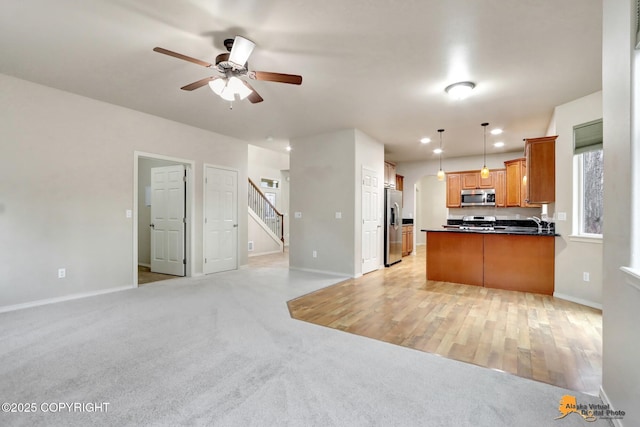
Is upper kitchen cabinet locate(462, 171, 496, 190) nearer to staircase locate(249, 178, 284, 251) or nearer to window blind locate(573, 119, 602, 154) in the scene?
window blind locate(573, 119, 602, 154)

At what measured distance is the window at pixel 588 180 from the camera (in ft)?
12.5

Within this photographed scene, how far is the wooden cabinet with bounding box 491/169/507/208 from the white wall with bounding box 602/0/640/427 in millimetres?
6413

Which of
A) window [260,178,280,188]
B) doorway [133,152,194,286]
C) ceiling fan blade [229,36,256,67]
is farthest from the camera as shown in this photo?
window [260,178,280,188]

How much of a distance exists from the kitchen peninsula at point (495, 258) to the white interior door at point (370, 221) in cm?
116

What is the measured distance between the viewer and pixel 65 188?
153 inches

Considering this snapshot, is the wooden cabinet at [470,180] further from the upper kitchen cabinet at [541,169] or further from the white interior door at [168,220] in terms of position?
the white interior door at [168,220]

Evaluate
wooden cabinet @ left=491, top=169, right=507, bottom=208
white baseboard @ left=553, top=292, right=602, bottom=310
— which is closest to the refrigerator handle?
wooden cabinet @ left=491, top=169, right=507, bottom=208

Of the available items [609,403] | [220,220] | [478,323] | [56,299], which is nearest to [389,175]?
[220,220]

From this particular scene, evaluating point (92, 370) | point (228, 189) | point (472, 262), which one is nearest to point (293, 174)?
point (228, 189)

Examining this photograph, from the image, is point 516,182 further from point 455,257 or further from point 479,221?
point 455,257

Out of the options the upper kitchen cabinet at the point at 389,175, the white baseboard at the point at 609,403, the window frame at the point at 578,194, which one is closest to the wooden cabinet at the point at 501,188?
the upper kitchen cabinet at the point at 389,175

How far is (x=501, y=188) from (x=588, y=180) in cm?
386

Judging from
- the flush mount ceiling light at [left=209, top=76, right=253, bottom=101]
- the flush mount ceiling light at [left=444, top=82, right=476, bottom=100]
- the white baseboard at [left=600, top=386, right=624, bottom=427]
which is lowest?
the white baseboard at [left=600, top=386, right=624, bottom=427]

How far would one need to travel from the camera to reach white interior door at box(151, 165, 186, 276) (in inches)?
214
